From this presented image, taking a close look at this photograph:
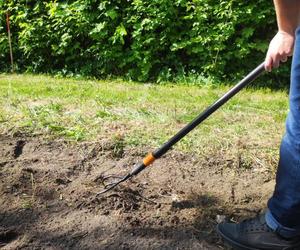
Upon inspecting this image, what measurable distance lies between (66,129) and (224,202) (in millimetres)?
1511

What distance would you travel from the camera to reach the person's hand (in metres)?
2.17

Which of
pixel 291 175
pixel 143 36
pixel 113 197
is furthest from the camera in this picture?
pixel 143 36

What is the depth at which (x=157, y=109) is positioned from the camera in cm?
438

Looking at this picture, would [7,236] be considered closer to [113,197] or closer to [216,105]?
[113,197]

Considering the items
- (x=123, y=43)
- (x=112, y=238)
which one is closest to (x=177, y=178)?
(x=112, y=238)

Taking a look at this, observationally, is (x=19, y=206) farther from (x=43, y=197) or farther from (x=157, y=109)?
(x=157, y=109)

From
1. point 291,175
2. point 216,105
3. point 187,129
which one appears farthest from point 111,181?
point 291,175

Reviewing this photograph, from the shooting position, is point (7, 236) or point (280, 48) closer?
→ point (280, 48)

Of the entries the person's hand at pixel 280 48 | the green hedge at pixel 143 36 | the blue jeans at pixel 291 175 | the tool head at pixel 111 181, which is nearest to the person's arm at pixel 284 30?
the person's hand at pixel 280 48

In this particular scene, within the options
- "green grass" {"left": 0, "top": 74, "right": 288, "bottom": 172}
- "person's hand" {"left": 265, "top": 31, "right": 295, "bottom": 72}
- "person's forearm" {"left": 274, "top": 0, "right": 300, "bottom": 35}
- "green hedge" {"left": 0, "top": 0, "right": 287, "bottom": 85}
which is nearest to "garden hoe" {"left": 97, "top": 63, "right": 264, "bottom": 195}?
"person's hand" {"left": 265, "top": 31, "right": 295, "bottom": 72}

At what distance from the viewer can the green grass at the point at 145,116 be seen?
3.46 metres

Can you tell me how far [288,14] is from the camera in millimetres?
2076

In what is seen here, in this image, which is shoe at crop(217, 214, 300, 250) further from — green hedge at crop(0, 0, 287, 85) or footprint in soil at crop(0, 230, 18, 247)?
green hedge at crop(0, 0, 287, 85)

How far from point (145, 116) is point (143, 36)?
8.64ft
